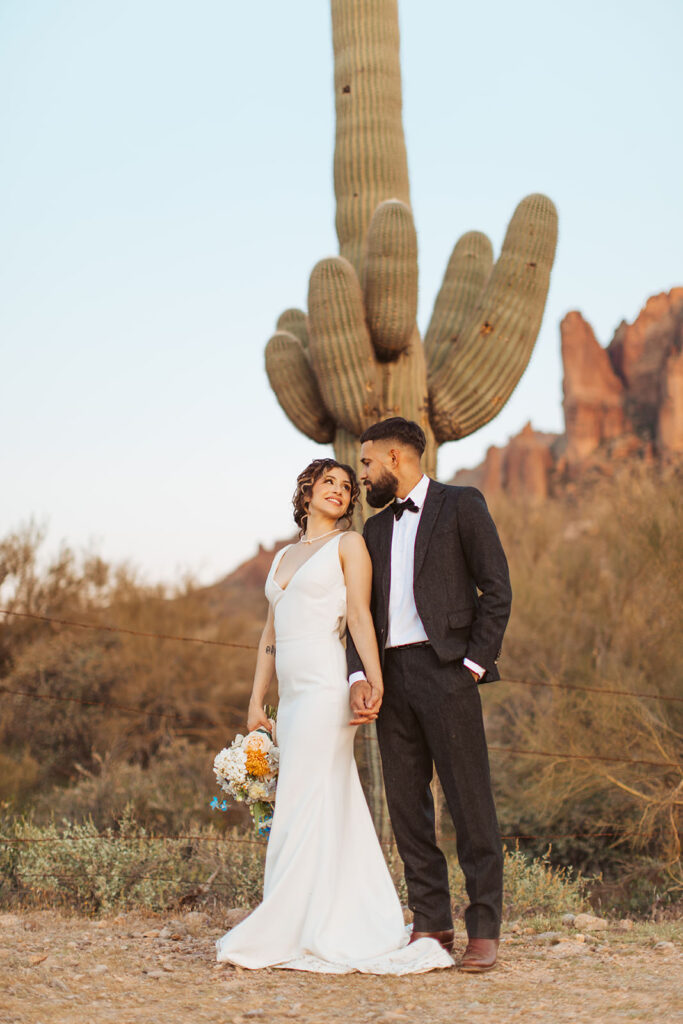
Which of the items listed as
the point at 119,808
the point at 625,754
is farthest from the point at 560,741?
the point at 119,808

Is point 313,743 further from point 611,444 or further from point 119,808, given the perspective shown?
point 611,444

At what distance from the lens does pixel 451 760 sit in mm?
3846

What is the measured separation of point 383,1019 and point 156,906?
264 centimetres

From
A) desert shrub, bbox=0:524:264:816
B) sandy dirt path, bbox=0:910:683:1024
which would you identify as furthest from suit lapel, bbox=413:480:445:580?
desert shrub, bbox=0:524:264:816

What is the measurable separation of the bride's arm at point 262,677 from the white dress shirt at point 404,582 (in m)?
0.55

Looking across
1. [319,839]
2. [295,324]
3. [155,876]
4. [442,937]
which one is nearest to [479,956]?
[442,937]

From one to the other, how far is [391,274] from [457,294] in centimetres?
119

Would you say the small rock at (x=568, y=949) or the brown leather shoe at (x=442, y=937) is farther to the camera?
the small rock at (x=568, y=949)

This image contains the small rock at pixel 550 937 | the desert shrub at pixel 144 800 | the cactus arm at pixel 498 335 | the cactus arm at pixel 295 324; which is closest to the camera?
the small rock at pixel 550 937

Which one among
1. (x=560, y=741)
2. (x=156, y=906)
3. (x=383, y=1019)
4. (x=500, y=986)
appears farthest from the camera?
(x=560, y=741)

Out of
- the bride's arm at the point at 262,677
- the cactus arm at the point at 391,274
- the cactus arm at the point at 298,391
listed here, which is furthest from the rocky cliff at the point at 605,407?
the bride's arm at the point at 262,677

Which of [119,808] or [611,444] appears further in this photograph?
[611,444]

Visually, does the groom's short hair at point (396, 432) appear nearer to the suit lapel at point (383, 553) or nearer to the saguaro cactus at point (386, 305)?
the suit lapel at point (383, 553)

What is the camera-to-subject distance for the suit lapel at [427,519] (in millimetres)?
3996
